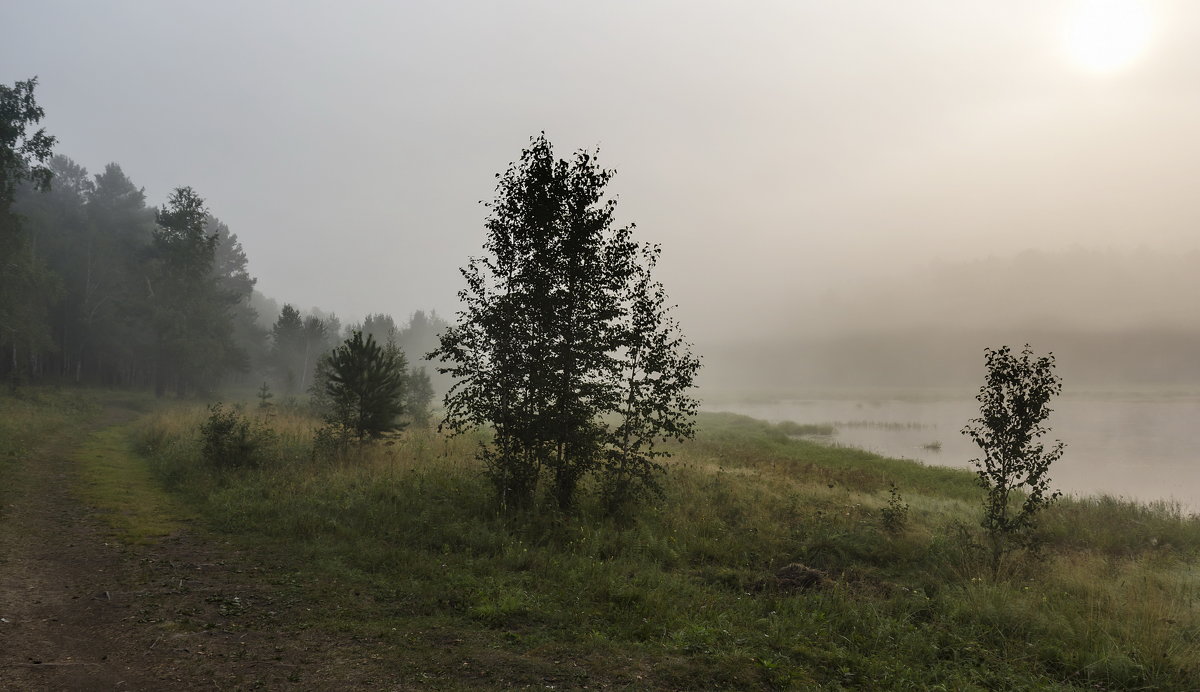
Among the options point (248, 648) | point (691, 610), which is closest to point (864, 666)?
point (691, 610)

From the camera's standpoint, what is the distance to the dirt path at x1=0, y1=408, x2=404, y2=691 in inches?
208

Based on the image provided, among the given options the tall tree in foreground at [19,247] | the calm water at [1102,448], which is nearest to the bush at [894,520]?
the calm water at [1102,448]

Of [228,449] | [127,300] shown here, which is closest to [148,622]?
[228,449]

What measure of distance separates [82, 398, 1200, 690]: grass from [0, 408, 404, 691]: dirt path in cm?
58

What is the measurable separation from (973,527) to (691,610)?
30.2 feet

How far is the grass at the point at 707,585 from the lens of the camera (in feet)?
20.1

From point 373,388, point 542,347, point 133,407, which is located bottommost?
point 133,407

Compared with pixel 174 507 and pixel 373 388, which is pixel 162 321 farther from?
pixel 174 507

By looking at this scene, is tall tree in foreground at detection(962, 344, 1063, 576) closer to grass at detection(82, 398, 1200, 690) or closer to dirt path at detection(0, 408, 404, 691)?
grass at detection(82, 398, 1200, 690)

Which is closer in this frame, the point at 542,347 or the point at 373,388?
the point at 542,347

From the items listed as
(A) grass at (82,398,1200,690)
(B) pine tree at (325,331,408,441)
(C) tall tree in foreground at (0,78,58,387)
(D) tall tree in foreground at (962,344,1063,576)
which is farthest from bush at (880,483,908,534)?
(C) tall tree in foreground at (0,78,58,387)

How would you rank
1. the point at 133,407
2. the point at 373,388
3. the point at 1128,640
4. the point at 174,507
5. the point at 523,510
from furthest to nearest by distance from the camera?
1. the point at 133,407
2. the point at 373,388
3. the point at 174,507
4. the point at 523,510
5. the point at 1128,640

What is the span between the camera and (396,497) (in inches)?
482

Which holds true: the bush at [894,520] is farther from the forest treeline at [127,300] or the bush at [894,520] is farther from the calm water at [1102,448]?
the forest treeline at [127,300]
